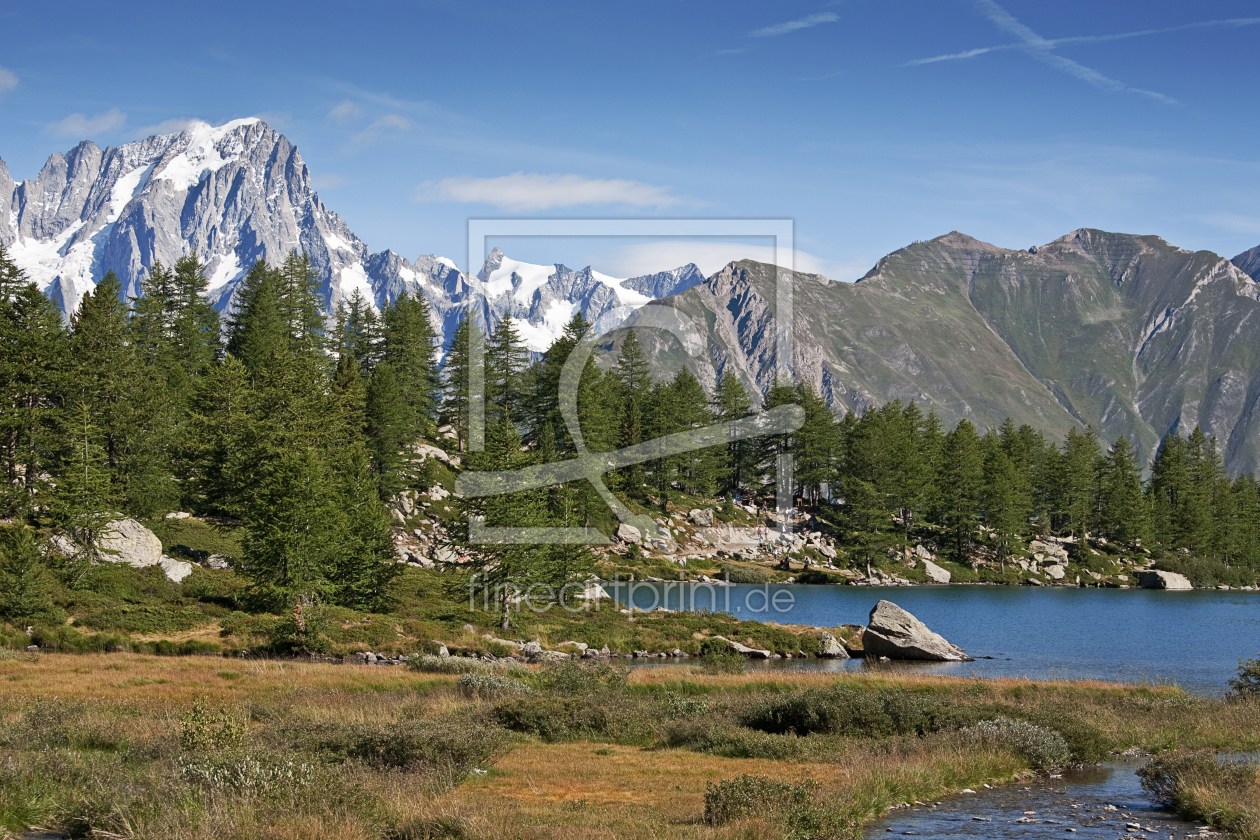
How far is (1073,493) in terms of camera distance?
105938 mm

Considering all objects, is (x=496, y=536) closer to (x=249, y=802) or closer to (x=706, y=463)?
(x=249, y=802)

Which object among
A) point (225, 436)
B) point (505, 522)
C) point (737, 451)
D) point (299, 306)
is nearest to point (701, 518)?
point (737, 451)

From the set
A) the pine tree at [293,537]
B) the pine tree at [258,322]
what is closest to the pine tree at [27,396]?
the pine tree at [293,537]

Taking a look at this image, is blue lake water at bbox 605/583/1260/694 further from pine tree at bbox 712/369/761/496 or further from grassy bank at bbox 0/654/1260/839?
pine tree at bbox 712/369/761/496

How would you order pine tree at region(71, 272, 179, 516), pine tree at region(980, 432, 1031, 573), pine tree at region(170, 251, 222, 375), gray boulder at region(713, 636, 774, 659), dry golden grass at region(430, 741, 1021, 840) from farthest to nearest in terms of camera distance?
pine tree at region(980, 432, 1031, 573) < pine tree at region(170, 251, 222, 375) < pine tree at region(71, 272, 179, 516) < gray boulder at region(713, 636, 774, 659) < dry golden grass at region(430, 741, 1021, 840)

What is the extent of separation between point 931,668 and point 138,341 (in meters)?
66.6

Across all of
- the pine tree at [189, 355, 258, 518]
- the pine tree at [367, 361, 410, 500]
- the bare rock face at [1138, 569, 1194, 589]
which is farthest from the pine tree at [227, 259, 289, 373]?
the bare rock face at [1138, 569, 1194, 589]

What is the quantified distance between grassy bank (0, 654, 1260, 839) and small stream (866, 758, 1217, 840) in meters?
0.59

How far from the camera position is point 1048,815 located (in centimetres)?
1594

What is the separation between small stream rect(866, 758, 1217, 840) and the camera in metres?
14.7

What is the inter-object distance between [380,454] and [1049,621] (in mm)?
51002

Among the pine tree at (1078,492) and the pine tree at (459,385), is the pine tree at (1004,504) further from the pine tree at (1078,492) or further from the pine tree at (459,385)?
the pine tree at (459,385)

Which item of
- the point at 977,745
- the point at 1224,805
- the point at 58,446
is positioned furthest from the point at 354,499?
the point at 1224,805

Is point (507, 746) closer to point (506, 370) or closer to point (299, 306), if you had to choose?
point (506, 370)
